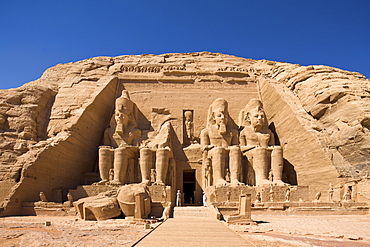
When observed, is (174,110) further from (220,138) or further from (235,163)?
(235,163)

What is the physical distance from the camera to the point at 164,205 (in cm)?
1081

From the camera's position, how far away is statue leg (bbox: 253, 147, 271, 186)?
1360 centimetres

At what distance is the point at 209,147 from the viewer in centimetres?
1480

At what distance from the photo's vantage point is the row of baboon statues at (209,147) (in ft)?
44.9

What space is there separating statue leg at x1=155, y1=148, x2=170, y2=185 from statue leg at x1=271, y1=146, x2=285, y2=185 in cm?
444

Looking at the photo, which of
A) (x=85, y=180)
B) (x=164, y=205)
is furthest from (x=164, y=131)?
(x=164, y=205)

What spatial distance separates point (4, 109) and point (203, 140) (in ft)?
27.9

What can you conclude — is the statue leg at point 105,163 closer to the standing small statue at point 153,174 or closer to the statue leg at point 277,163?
the standing small statue at point 153,174

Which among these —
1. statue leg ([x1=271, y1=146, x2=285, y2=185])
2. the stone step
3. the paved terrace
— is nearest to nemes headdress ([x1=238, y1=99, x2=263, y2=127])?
statue leg ([x1=271, y1=146, x2=285, y2=185])

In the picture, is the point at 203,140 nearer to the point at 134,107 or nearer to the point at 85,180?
the point at 134,107

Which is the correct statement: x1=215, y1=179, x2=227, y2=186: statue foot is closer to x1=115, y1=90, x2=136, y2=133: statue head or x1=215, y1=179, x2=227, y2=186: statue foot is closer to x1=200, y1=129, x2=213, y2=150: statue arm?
x1=200, y1=129, x2=213, y2=150: statue arm

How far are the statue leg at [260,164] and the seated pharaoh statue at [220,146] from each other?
2.33 ft

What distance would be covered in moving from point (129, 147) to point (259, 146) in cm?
567

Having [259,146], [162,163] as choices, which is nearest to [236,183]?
[259,146]
